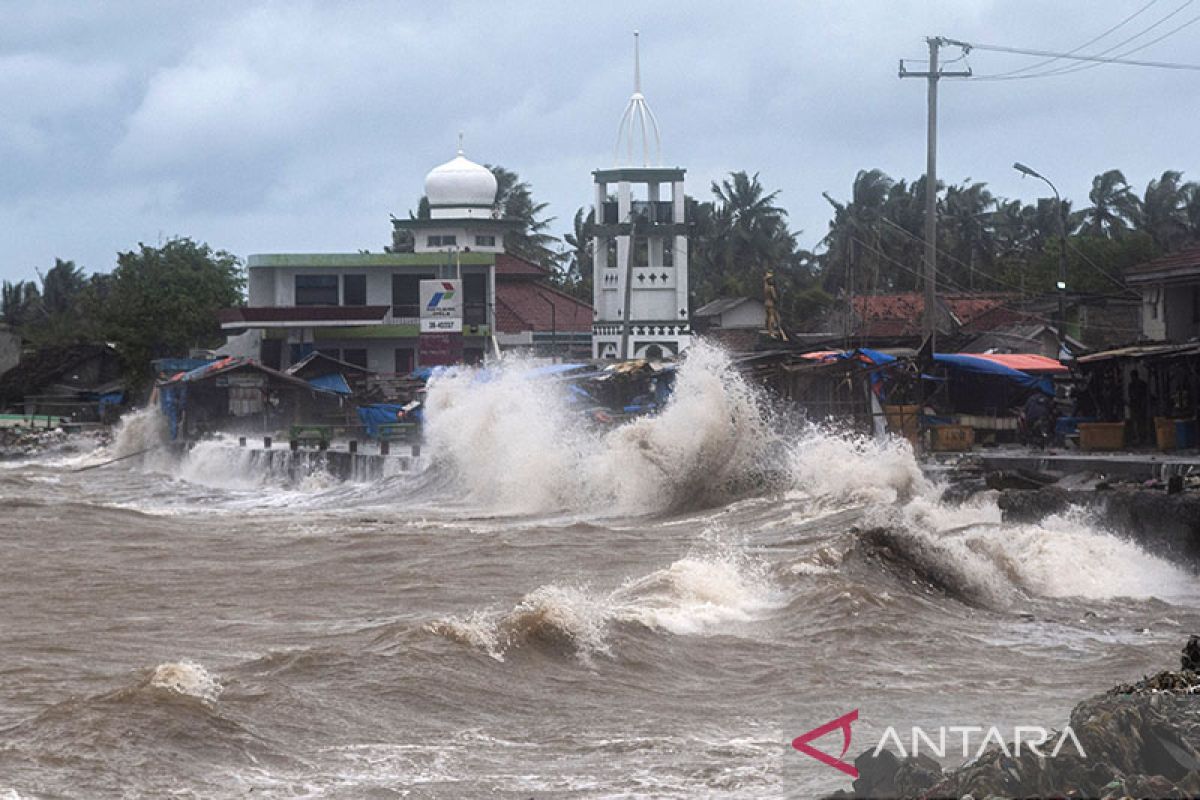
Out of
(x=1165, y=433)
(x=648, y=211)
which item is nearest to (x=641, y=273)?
(x=648, y=211)

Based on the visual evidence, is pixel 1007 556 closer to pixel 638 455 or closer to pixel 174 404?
pixel 638 455

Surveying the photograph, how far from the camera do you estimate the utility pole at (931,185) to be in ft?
112

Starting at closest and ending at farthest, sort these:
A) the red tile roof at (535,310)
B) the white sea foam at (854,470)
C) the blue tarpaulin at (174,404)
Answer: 1. the white sea foam at (854,470)
2. the blue tarpaulin at (174,404)
3. the red tile roof at (535,310)

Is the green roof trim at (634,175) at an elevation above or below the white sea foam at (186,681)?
above

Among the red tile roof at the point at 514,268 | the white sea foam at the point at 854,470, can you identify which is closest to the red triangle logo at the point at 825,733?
the white sea foam at the point at 854,470

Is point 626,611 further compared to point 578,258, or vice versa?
point 578,258

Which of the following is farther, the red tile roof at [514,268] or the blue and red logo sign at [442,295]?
the red tile roof at [514,268]

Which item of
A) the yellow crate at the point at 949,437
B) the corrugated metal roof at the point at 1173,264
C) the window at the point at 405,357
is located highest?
the corrugated metal roof at the point at 1173,264

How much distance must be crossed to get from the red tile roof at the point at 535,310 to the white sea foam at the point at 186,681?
5259 centimetres

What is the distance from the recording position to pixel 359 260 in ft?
207

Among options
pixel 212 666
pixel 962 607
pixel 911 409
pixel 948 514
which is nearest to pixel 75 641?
pixel 212 666

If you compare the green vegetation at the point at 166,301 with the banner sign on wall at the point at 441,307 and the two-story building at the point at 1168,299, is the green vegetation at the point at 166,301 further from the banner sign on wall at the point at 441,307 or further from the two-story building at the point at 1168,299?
the two-story building at the point at 1168,299

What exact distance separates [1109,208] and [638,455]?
48891 mm

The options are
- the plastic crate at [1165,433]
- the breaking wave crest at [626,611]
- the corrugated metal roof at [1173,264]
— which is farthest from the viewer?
the corrugated metal roof at [1173,264]
